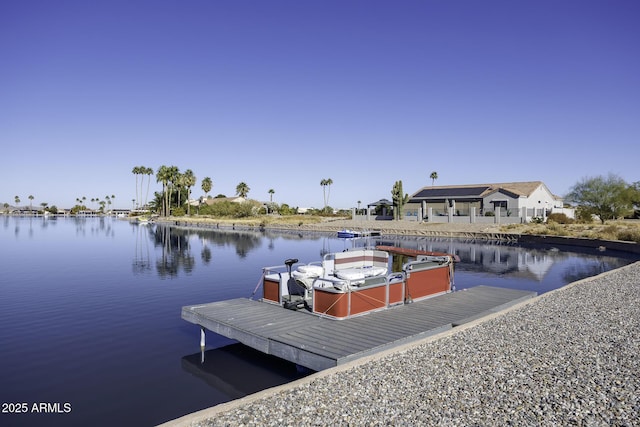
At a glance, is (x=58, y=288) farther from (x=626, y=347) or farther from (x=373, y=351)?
(x=626, y=347)

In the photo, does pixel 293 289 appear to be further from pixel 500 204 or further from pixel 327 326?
pixel 500 204

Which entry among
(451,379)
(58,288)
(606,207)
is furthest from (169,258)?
(606,207)

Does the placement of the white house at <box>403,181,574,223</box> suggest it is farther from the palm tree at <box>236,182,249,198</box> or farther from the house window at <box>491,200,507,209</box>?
the palm tree at <box>236,182,249,198</box>

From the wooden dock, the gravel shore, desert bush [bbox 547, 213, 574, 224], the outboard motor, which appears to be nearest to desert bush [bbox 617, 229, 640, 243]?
desert bush [bbox 547, 213, 574, 224]

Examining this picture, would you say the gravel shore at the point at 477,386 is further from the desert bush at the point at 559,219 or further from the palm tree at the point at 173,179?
the palm tree at the point at 173,179

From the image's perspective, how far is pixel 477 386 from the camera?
6.33m

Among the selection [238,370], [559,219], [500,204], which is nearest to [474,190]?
[500,204]

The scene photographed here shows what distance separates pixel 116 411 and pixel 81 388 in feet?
5.04

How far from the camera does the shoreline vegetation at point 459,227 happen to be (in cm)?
4484

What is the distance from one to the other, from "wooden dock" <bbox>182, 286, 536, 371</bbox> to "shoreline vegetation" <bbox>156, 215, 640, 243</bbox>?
3535 centimetres

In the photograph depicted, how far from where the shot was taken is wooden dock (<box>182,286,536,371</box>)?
825 centimetres

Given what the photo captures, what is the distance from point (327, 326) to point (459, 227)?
5326cm

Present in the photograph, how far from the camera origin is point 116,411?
26.1ft

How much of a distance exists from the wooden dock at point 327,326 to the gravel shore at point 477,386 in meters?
0.55
